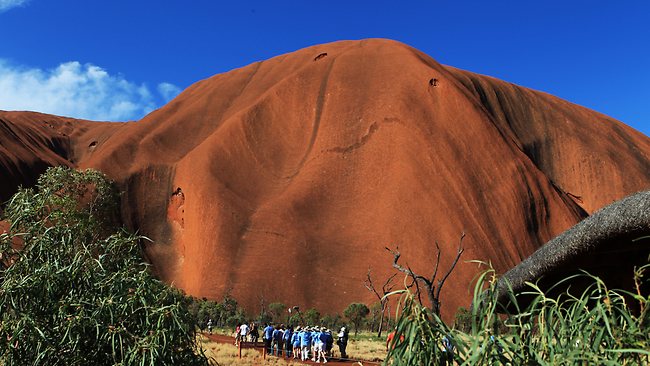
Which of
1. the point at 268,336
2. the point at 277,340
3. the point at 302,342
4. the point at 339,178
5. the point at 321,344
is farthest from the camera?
the point at 339,178

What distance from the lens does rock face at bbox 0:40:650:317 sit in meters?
46.4

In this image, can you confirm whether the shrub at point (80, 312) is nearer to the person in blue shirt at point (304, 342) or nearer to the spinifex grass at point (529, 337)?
the spinifex grass at point (529, 337)

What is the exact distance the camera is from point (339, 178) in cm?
5256

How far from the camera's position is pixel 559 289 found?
9.09 m

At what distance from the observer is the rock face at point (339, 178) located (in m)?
46.4

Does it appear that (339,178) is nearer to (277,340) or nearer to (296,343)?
(277,340)

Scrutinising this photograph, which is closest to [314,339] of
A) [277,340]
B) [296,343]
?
[296,343]

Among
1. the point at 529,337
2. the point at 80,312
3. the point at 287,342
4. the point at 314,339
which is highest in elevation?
the point at 529,337

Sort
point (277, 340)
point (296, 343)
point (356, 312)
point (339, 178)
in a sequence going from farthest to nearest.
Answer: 1. point (339, 178)
2. point (356, 312)
3. point (277, 340)
4. point (296, 343)

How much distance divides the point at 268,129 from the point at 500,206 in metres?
24.3

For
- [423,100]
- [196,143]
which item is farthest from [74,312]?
[196,143]

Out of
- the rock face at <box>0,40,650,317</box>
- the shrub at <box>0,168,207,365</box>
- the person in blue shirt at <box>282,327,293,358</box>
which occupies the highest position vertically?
the rock face at <box>0,40,650,317</box>

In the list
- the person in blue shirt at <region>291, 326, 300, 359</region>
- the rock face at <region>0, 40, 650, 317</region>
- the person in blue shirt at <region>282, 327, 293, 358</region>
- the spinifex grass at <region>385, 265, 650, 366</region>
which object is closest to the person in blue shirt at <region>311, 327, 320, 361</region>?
the person in blue shirt at <region>291, 326, 300, 359</region>

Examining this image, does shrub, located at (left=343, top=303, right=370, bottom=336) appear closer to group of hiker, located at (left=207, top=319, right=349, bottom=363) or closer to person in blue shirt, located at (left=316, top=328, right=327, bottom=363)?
group of hiker, located at (left=207, top=319, right=349, bottom=363)
